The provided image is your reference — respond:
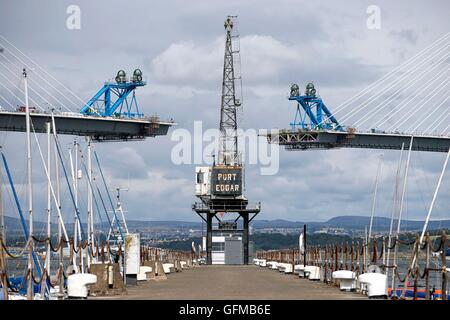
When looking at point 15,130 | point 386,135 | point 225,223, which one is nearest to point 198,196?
point 225,223

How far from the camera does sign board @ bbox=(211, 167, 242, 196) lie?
4437 inches

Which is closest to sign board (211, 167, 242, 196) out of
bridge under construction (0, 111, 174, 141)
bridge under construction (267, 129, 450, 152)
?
bridge under construction (0, 111, 174, 141)

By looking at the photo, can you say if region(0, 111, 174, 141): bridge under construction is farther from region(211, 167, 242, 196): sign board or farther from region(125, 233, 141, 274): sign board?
region(125, 233, 141, 274): sign board

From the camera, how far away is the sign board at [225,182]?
113m

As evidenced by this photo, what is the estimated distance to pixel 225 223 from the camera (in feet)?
379

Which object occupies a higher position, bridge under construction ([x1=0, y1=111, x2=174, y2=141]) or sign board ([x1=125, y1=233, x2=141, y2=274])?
bridge under construction ([x1=0, y1=111, x2=174, y2=141])

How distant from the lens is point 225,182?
11350 centimetres

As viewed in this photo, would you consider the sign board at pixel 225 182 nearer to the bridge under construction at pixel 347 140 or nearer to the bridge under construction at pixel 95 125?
the bridge under construction at pixel 95 125

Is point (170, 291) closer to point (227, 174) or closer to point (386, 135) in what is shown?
point (227, 174)

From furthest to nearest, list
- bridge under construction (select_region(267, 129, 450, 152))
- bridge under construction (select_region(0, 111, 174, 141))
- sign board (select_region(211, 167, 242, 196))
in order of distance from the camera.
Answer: bridge under construction (select_region(267, 129, 450, 152))
bridge under construction (select_region(0, 111, 174, 141))
sign board (select_region(211, 167, 242, 196))

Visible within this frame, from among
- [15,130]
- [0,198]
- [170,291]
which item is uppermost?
[15,130]

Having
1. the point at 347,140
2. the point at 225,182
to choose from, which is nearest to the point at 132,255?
the point at 225,182
